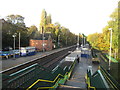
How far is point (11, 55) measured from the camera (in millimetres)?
24875

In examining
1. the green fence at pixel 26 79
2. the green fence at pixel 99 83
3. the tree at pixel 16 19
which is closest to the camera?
the green fence at pixel 99 83

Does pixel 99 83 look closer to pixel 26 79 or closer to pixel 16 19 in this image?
pixel 26 79

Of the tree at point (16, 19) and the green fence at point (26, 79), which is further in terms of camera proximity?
the tree at point (16, 19)

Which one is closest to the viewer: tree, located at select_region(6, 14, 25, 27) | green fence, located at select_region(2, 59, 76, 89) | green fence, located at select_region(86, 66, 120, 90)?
green fence, located at select_region(86, 66, 120, 90)

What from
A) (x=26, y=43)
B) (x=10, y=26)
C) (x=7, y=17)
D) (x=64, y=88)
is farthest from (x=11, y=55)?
(x=7, y=17)

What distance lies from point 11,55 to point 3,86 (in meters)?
23.9

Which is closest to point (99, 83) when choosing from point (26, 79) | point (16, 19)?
point (26, 79)

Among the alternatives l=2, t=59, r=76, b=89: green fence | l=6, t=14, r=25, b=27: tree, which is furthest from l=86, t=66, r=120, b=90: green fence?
l=6, t=14, r=25, b=27: tree

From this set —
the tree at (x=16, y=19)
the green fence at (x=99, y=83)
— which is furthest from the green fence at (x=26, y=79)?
the tree at (x=16, y=19)

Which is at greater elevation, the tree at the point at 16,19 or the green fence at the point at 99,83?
the tree at the point at 16,19

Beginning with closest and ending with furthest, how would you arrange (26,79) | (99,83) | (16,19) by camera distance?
(99,83) → (26,79) → (16,19)

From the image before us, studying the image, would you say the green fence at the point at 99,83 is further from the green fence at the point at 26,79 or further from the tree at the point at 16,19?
the tree at the point at 16,19

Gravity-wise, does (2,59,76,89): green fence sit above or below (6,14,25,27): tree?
below

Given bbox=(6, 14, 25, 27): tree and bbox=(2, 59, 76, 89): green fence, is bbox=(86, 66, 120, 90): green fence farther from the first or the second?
bbox=(6, 14, 25, 27): tree
